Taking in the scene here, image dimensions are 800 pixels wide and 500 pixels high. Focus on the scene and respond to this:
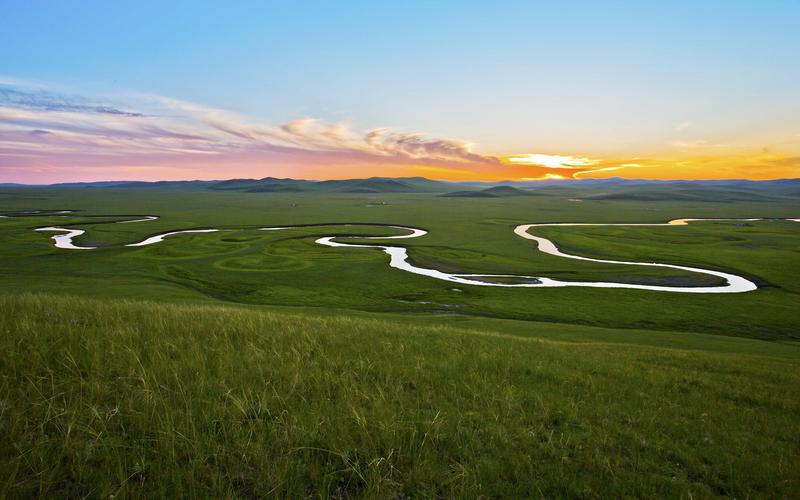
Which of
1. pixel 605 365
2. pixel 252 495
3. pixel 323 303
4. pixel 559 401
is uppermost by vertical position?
pixel 252 495

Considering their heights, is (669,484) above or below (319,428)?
below

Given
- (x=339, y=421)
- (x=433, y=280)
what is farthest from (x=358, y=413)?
(x=433, y=280)

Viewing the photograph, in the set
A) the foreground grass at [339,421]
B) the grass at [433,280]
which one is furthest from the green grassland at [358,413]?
the grass at [433,280]

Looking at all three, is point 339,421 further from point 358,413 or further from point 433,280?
point 433,280

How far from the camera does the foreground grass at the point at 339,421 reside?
4.86 meters

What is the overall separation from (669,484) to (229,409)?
6441 millimetres

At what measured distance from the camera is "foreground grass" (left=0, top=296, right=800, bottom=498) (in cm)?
486

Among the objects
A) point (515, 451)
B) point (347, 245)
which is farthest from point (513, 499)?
point (347, 245)

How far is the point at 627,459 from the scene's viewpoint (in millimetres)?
6223

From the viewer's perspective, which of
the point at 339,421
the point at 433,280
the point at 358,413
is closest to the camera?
the point at 339,421

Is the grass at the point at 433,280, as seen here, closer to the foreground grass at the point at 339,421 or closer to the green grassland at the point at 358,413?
the green grassland at the point at 358,413

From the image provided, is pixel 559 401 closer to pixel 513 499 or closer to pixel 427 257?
pixel 513 499

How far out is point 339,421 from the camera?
20.0 ft

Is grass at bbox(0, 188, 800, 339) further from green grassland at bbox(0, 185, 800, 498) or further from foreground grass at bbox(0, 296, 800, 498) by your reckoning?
foreground grass at bbox(0, 296, 800, 498)
